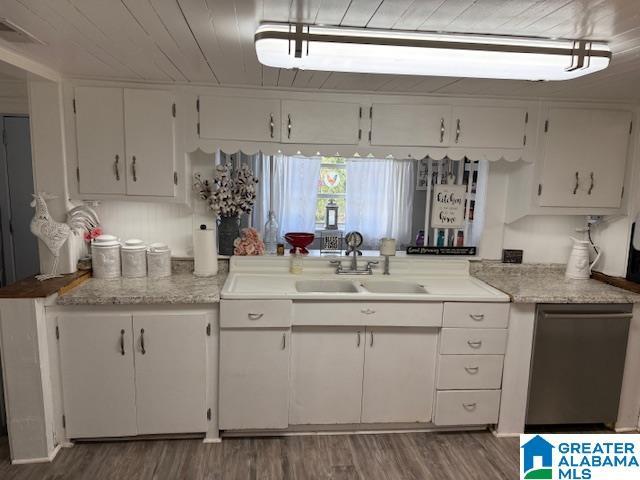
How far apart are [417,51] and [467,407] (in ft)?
6.67

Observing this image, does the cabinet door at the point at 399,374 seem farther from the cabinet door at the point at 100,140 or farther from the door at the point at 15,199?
the door at the point at 15,199

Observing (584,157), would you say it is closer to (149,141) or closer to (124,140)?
(149,141)

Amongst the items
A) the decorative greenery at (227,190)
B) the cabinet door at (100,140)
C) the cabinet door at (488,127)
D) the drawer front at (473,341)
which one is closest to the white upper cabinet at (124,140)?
the cabinet door at (100,140)

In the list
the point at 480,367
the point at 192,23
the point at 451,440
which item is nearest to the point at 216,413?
the point at 451,440

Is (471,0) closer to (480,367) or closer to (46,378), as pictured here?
(480,367)

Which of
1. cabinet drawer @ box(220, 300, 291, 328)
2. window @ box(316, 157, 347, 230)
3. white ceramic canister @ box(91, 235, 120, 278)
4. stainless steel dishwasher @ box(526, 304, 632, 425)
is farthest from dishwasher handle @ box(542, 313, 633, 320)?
white ceramic canister @ box(91, 235, 120, 278)

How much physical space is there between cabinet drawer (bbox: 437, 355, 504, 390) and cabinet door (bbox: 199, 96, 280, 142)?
174 cm

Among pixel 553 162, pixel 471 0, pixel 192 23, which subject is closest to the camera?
pixel 471 0

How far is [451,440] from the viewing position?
2.53m

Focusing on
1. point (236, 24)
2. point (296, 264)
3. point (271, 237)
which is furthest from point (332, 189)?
point (236, 24)

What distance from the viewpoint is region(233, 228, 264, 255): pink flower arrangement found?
285cm

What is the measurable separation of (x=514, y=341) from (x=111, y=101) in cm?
275

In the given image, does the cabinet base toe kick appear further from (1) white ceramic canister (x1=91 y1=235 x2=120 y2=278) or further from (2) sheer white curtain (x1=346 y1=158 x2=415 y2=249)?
(2) sheer white curtain (x1=346 y1=158 x2=415 y2=249)

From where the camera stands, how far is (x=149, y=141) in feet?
8.22
